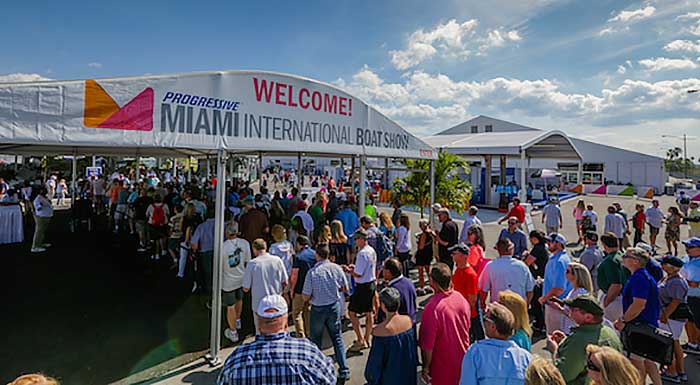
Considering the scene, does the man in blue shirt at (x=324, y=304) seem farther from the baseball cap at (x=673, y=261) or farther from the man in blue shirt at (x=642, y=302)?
the baseball cap at (x=673, y=261)

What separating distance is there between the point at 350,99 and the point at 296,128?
Answer: 1.44 m

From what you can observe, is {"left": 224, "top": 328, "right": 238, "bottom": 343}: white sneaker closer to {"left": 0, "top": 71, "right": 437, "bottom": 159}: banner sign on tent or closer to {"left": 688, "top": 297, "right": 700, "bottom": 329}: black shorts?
{"left": 0, "top": 71, "right": 437, "bottom": 159}: banner sign on tent

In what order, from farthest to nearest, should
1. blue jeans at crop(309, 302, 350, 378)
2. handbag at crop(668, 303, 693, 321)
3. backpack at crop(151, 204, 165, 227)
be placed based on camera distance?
backpack at crop(151, 204, 165, 227) < handbag at crop(668, 303, 693, 321) < blue jeans at crop(309, 302, 350, 378)

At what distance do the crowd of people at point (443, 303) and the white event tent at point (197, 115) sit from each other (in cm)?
127

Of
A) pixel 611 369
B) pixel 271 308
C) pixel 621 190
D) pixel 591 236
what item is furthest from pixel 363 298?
pixel 621 190

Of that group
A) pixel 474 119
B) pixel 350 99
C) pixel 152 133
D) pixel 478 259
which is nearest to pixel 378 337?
pixel 478 259

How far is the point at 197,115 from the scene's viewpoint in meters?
4.61

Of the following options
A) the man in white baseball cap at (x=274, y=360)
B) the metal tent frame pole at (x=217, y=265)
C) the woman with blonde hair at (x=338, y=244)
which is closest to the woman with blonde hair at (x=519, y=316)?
the man in white baseball cap at (x=274, y=360)

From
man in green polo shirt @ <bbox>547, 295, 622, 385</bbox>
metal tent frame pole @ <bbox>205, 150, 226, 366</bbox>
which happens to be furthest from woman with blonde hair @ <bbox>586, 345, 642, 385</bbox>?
metal tent frame pole @ <bbox>205, 150, 226, 366</bbox>

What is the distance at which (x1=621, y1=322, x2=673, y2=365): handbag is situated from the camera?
3354 millimetres

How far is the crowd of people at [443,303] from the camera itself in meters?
2.37

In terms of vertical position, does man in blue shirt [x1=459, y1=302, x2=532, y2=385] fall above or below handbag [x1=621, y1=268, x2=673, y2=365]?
above

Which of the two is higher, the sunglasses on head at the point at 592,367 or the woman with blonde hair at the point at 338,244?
the woman with blonde hair at the point at 338,244

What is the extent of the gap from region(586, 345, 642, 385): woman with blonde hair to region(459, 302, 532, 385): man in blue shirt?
42cm
